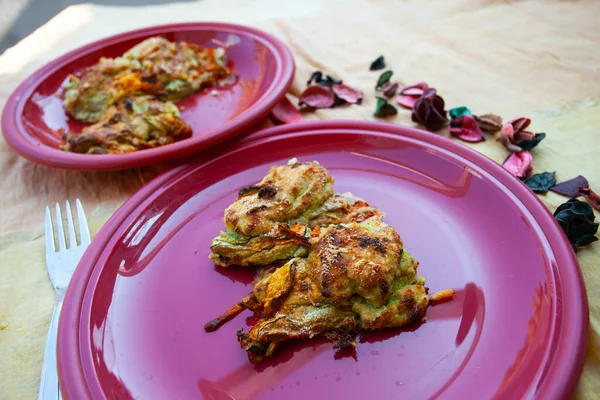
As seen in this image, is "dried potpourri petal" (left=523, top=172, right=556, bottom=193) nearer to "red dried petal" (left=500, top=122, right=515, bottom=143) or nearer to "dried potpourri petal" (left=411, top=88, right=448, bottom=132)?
"red dried petal" (left=500, top=122, right=515, bottom=143)

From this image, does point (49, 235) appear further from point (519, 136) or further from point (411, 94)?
point (519, 136)

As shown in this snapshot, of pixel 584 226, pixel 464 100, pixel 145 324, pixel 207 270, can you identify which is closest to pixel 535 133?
pixel 464 100

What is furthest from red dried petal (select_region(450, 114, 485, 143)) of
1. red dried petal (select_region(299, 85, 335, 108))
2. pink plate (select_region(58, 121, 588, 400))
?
red dried petal (select_region(299, 85, 335, 108))

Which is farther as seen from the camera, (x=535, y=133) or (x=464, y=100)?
(x=464, y=100)

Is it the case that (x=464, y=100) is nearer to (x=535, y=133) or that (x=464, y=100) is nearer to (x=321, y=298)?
(x=535, y=133)

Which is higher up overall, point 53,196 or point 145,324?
point 145,324

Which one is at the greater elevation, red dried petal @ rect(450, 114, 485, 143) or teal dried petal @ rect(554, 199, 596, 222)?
teal dried petal @ rect(554, 199, 596, 222)

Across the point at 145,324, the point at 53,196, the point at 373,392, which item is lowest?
the point at 53,196
